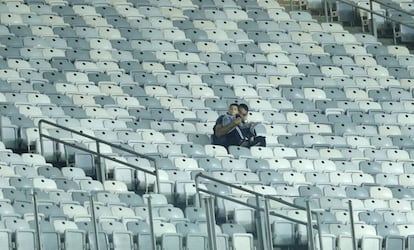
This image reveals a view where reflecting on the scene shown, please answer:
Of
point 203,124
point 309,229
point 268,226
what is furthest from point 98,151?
point 309,229

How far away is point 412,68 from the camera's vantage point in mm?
28750

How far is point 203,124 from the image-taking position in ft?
84.7

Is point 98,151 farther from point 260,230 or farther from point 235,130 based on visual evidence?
point 260,230

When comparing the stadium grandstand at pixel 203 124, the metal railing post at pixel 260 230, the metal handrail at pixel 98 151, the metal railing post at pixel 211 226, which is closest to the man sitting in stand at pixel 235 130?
the stadium grandstand at pixel 203 124

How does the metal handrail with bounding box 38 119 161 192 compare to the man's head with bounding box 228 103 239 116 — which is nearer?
the metal handrail with bounding box 38 119 161 192

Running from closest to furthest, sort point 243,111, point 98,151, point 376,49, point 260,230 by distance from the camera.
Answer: point 260,230, point 98,151, point 243,111, point 376,49

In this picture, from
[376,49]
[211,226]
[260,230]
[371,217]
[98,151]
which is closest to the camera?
[211,226]

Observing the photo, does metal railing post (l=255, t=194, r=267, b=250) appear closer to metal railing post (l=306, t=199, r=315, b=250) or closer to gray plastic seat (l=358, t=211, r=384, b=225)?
metal railing post (l=306, t=199, r=315, b=250)

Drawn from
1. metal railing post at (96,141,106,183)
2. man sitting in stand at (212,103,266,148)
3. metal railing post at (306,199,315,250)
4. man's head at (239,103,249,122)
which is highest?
man's head at (239,103,249,122)

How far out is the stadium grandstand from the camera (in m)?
21.8

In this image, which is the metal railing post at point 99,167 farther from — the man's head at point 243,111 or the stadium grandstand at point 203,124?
the man's head at point 243,111

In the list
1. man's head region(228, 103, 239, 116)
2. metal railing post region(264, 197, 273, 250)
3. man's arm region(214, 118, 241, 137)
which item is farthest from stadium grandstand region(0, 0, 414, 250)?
man's head region(228, 103, 239, 116)

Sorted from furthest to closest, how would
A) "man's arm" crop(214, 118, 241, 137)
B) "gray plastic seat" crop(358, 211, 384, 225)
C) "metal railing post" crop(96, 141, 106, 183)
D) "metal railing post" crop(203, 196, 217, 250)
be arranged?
1. "man's arm" crop(214, 118, 241, 137)
2. "metal railing post" crop(96, 141, 106, 183)
3. "gray plastic seat" crop(358, 211, 384, 225)
4. "metal railing post" crop(203, 196, 217, 250)

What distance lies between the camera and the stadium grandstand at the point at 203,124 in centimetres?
2184
